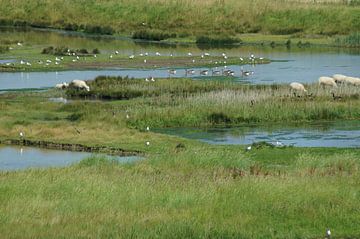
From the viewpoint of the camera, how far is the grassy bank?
71.5 m

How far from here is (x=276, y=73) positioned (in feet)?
163

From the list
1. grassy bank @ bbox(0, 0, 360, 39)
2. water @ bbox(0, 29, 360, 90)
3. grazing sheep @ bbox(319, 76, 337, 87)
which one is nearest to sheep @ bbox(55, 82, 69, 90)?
water @ bbox(0, 29, 360, 90)

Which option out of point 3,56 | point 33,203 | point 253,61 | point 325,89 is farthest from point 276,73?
point 33,203

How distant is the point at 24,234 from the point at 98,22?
6518 centimetres

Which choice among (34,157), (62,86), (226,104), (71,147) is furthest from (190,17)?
(34,157)

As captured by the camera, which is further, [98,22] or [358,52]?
[98,22]

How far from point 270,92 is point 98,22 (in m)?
43.6

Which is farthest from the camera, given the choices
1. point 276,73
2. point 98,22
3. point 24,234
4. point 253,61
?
point 98,22

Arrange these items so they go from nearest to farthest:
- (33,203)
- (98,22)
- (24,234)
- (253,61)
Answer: (24,234) < (33,203) < (253,61) < (98,22)

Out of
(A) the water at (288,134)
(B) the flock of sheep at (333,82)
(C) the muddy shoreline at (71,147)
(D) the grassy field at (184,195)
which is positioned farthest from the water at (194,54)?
(D) the grassy field at (184,195)

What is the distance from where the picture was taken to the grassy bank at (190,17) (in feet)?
235

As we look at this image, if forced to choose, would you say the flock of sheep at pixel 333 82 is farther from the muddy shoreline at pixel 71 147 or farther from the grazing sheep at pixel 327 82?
the muddy shoreline at pixel 71 147

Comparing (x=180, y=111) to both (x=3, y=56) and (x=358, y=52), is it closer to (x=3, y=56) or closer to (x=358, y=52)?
(x=3, y=56)

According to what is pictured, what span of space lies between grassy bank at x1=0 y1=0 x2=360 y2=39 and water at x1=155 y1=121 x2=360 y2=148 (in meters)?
38.4
